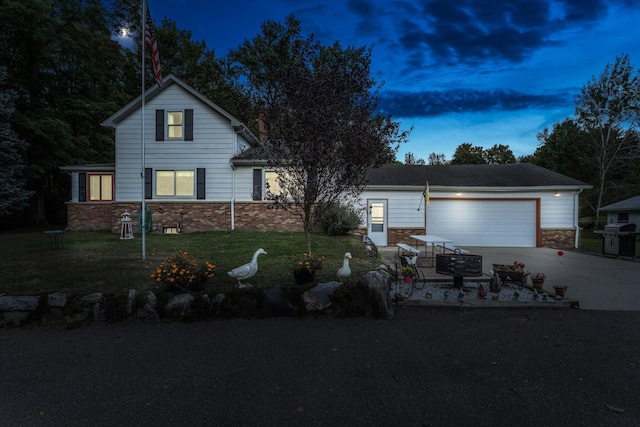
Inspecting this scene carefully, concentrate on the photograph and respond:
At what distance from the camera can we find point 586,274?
29.2 ft

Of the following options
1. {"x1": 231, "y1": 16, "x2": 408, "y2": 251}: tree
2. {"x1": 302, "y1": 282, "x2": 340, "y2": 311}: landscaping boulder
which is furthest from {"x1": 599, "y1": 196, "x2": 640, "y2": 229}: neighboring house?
{"x1": 302, "y1": 282, "x2": 340, "y2": 311}: landscaping boulder

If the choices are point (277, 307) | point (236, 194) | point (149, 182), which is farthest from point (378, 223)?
point (149, 182)

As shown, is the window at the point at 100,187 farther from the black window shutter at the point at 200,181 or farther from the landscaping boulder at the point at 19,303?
the landscaping boulder at the point at 19,303

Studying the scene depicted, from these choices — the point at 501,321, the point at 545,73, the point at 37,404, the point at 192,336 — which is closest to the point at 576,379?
the point at 501,321

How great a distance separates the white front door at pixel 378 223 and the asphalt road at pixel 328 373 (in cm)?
959

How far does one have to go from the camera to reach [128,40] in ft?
90.1

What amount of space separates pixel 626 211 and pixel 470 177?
14685 mm

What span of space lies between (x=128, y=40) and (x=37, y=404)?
32.1 m

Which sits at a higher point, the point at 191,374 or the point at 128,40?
the point at 128,40

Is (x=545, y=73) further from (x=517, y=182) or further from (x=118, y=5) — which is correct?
(x=118, y=5)

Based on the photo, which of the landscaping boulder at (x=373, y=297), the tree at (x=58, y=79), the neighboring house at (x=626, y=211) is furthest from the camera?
the neighboring house at (x=626, y=211)

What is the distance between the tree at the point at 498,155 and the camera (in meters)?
40.8

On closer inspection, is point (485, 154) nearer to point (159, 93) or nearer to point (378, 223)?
point (378, 223)

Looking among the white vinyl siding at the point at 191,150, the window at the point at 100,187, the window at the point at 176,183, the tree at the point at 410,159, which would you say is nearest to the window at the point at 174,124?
the white vinyl siding at the point at 191,150
